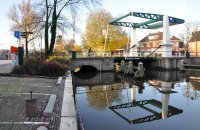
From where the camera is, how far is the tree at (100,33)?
44969mm

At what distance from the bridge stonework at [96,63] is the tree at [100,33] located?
13.8m

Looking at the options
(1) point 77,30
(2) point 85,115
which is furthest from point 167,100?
(1) point 77,30

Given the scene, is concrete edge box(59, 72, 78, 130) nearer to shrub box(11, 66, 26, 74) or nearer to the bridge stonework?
shrub box(11, 66, 26, 74)

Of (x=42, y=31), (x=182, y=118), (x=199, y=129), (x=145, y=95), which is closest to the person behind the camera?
(x=199, y=129)

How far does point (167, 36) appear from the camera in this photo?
32.1 m

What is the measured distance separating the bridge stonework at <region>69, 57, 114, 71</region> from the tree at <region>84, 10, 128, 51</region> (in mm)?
13828

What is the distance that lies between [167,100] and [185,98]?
1.37 meters

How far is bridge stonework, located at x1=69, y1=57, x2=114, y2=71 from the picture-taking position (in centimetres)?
2988

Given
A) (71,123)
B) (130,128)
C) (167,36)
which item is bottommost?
(130,128)

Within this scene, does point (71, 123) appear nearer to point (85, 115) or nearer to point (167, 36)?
point (85, 115)

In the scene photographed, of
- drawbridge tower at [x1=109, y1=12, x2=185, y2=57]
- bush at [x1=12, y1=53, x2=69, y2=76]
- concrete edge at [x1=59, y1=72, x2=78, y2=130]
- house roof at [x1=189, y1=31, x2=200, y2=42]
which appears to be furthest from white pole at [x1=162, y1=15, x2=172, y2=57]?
house roof at [x1=189, y1=31, x2=200, y2=42]

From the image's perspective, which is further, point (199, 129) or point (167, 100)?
point (167, 100)

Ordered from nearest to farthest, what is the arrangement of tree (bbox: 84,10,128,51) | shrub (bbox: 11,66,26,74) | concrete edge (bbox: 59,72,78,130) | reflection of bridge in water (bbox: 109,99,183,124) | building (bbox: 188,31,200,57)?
concrete edge (bbox: 59,72,78,130)
reflection of bridge in water (bbox: 109,99,183,124)
shrub (bbox: 11,66,26,74)
tree (bbox: 84,10,128,51)
building (bbox: 188,31,200,57)

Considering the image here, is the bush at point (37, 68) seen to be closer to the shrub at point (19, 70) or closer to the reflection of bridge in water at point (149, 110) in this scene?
the shrub at point (19, 70)
